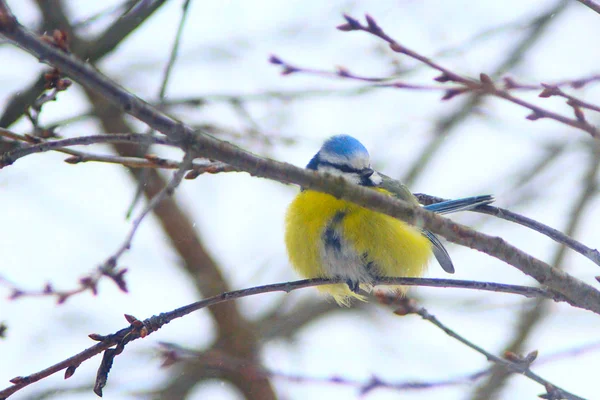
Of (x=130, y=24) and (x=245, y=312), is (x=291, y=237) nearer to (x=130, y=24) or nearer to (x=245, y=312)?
(x=130, y=24)

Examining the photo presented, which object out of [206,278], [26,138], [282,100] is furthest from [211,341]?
[26,138]

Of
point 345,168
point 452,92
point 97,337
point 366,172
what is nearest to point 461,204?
point 366,172

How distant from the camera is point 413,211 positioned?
1.87 m

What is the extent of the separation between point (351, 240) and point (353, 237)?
0.02 m

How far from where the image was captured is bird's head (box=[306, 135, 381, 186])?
137 inches

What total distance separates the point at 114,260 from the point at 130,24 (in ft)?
3.97

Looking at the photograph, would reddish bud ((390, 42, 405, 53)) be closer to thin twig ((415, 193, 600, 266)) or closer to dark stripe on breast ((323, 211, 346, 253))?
thin twig ((415, 193, 600, 266))

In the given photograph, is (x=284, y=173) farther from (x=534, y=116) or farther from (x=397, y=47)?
(x=534, y=116)

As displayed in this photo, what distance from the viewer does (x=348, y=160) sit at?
11.6 ft

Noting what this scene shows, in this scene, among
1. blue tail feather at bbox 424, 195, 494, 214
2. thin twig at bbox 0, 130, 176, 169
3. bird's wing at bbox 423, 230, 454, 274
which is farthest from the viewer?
bird's wing at bbox 423, 230, 454, 274

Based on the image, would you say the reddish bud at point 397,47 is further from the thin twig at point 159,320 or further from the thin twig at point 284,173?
the thin twig at point 159,320

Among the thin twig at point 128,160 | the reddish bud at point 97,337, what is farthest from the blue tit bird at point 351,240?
the reddish bud at point 97,337

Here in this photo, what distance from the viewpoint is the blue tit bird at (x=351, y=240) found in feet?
10.4

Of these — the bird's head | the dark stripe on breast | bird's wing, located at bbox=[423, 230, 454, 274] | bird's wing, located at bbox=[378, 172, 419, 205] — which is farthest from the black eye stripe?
bird's wing, located at bbox=[423, 230, 454, 274]
